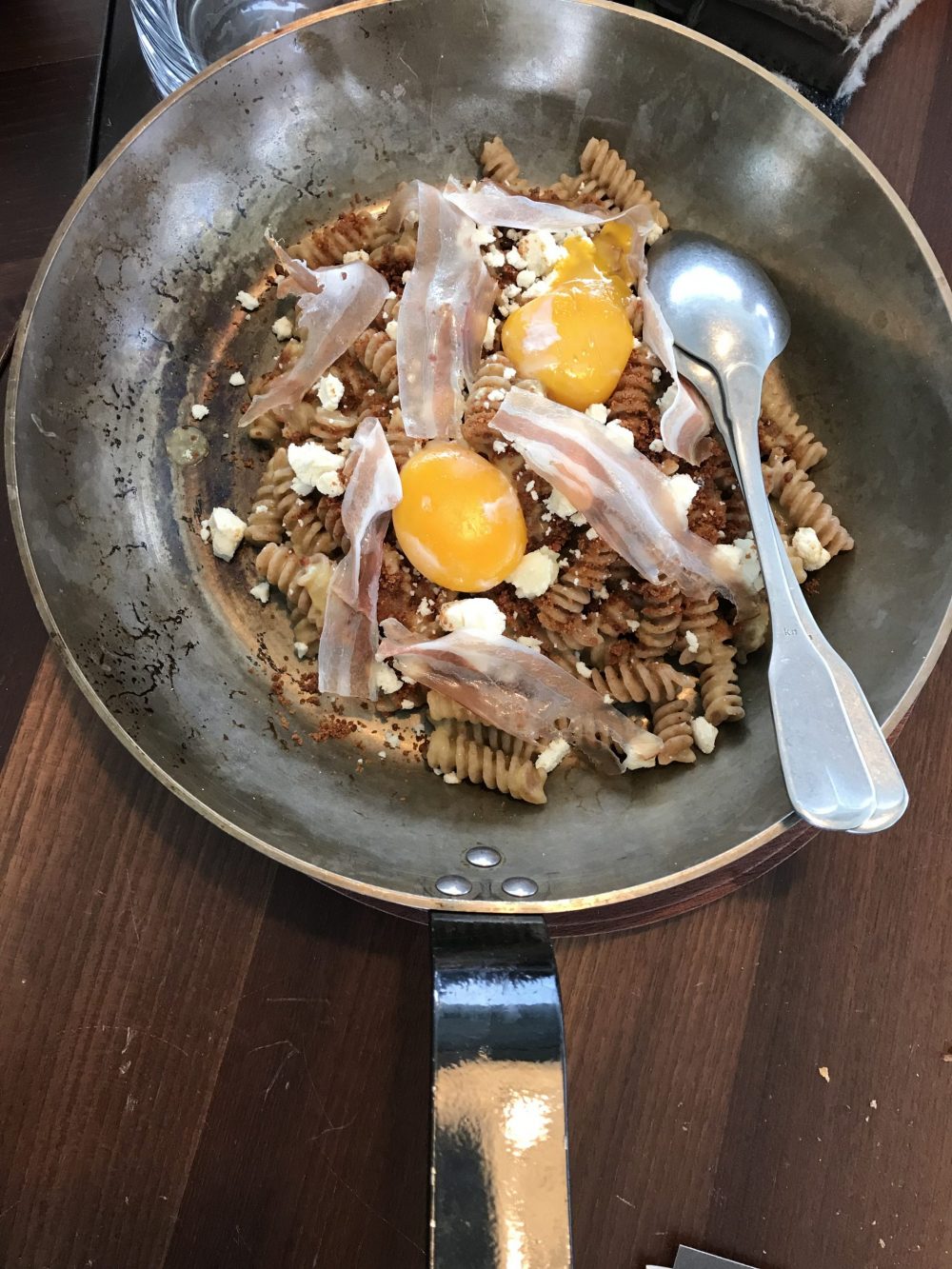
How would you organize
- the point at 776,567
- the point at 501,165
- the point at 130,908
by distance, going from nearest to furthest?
the point at 776,567 → the point at 130,908 → the point at 501,165

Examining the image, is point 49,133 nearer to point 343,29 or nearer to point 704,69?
point 343,29

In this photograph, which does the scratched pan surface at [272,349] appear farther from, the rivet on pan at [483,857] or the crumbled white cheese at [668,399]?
the crumbled white cheese at [668,399]

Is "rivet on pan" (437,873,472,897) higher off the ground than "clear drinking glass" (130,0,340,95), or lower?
lower

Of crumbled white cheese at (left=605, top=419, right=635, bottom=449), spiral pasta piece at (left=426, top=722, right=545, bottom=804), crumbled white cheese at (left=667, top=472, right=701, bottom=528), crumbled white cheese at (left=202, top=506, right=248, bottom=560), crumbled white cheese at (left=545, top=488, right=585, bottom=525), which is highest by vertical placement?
crumbled white cheese at (left=605, top=419, right=635, bottom=449)

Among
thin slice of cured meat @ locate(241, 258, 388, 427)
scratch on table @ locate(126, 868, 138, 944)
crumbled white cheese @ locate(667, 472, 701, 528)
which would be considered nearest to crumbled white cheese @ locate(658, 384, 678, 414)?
crumbled white cheese @ locate(667, 472, 701, 528)

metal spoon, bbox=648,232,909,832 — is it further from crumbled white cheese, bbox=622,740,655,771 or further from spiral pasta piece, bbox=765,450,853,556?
crumbled white cheese, bbox=622,740,655,771

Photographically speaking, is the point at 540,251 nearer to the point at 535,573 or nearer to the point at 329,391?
the point at 329,391

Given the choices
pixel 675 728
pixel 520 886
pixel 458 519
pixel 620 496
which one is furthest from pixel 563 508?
pixel 520 886

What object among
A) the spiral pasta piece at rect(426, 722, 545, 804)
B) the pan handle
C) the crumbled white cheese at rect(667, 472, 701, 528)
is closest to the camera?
the pan handle
